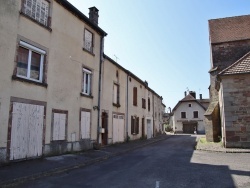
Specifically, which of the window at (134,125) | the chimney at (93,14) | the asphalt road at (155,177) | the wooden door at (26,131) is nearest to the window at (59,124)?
the wooden door at (26,131)

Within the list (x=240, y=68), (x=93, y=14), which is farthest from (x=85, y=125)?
(x=240, y=68)

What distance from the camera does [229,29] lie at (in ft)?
77.0

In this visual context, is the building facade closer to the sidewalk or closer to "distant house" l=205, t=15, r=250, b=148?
the sidewalk

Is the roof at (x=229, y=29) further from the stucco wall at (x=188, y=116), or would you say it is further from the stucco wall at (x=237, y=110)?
the stucco wall at (x=188, y=116)

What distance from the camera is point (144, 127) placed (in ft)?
86.1

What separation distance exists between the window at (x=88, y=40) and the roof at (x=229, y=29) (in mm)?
13497

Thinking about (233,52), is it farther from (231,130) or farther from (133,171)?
(133,171)

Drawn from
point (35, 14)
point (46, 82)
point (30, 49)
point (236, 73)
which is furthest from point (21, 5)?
point (236, 73)

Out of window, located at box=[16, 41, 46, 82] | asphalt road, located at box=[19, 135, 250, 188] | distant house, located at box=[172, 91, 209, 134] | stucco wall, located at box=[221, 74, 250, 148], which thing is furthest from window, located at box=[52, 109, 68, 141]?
distant house, located at box=[172, 91, 209, 134]

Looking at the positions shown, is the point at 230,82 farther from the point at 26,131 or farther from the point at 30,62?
the point at 26,131

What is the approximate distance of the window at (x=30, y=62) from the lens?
31.1 ft

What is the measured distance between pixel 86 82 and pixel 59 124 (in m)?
3.64

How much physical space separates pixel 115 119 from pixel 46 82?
825 centimetres

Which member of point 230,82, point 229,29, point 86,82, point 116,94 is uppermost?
point 229,29
